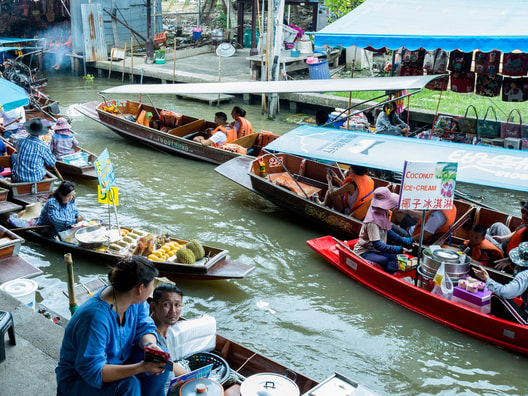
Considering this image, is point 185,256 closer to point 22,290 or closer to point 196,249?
point 196,249

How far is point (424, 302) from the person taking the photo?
6586 millimetres

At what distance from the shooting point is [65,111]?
55.2ft

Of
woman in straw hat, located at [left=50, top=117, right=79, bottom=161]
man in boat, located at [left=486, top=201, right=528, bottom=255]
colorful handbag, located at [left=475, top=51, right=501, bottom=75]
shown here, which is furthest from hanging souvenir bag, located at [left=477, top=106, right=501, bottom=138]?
woman in straw hat, located at [left=50, top=117, right=79, bottom=161]

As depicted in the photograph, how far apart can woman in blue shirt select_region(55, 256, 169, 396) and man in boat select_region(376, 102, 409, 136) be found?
350 inches

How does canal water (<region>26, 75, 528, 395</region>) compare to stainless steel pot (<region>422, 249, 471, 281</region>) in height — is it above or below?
below

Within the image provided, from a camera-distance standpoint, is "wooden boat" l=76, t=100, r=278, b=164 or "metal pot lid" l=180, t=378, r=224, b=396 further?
"wooden boat" l=76, t=100, r=278, b=164

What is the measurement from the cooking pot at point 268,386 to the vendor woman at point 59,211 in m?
4.59

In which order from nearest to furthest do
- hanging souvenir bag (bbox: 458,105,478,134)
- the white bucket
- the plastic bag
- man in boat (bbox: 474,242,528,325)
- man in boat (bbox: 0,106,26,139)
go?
the white bucket
man in boat (bbox: 474,242,528,325)
the plastic bag
hanging souvenir bag (bbox: 458,105,478,134)
man in boat (bbox: 0,106,26,139)

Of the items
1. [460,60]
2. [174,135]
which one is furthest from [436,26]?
[174,135]

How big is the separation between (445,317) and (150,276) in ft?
14.6

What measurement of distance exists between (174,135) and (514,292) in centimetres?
859

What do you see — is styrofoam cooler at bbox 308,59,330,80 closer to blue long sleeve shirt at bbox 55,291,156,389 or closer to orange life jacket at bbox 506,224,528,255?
orange life jacket at bbox 506,224,528,255

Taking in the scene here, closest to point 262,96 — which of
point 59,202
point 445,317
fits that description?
point 59,202

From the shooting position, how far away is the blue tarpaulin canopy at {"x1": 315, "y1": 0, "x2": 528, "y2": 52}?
932 centimetres
